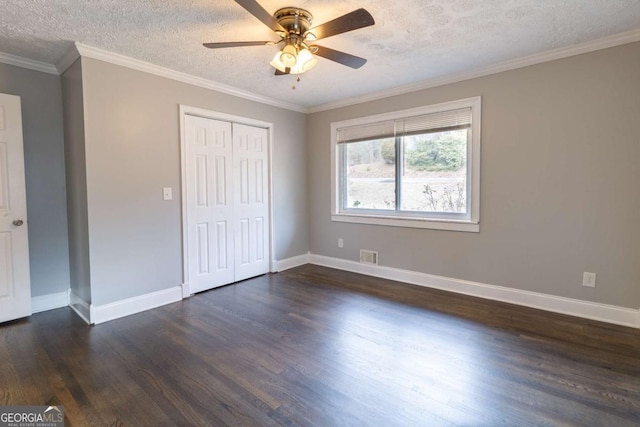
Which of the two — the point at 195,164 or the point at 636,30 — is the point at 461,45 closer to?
the point at 636,30

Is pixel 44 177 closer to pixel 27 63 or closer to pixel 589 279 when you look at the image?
pixel 27 63

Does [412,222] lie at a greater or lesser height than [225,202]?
lesser

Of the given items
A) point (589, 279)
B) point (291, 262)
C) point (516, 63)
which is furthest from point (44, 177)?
point (589, 279)

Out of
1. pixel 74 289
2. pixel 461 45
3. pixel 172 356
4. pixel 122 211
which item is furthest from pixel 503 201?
pixel 74 289

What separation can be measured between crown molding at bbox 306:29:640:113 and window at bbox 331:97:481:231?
0.85 ft

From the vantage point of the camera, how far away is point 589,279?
9.40 ft

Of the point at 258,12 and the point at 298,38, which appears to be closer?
the point at 258,12

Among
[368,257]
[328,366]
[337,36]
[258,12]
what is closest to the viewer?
[258,12]

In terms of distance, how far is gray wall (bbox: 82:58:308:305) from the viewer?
2852mm

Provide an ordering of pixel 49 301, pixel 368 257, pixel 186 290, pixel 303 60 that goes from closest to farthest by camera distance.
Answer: pixel 303 60, pixel 49 301, pixel 186 290, pixel 368 257

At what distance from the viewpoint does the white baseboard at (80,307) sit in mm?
2896

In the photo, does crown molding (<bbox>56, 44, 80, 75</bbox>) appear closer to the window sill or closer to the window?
the window

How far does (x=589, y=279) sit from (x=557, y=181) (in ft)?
3.09

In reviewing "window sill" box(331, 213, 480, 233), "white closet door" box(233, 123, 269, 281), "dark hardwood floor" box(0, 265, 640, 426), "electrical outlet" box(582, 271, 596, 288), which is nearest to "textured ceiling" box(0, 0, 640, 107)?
"white closet door" box(233, 123, 269, 281)
